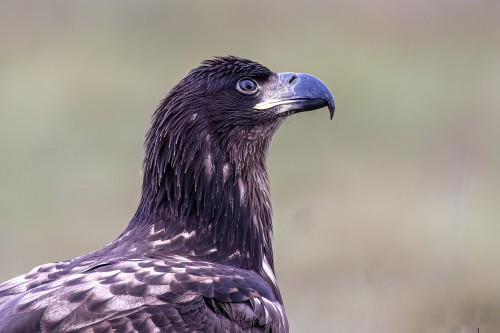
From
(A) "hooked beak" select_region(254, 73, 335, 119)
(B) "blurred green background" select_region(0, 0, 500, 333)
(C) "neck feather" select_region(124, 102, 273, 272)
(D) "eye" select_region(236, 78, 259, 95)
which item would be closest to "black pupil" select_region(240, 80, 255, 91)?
(D) "eye" select_region(236, 78, 259, 95)

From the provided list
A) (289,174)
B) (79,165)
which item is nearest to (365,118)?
(289,174)

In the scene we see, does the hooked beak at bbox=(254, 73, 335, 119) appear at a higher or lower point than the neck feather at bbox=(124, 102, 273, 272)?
higher

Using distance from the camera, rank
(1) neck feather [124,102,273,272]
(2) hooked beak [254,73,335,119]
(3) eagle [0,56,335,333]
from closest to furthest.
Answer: (3) eagle [0,56,335,333], (1) neck feather [124,102,273,272], (2) hooked beak [254,73,335,119]

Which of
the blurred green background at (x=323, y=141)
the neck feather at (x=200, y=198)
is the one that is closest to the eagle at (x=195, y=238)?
the neck feather at (x=200, y=198)

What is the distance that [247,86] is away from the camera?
8.94 metres

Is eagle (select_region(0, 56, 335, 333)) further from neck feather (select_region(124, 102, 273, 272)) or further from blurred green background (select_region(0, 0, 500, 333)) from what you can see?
blurred green background (select_region(0, 0, 500, 333))

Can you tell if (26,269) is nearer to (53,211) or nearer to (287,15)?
(53,211)

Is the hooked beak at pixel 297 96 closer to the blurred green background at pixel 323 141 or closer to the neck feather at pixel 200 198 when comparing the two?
the neck feather at pixel 200 198

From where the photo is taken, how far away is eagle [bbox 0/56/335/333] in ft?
24.1

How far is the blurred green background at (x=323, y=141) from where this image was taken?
39.7 feet

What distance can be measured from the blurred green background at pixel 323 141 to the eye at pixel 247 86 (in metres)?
1.71

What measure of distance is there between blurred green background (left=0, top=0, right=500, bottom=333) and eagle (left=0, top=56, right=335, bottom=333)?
57.4 inches

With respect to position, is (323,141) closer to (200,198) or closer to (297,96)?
(297,96)

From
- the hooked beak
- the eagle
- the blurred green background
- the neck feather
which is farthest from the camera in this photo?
the blurred green background
